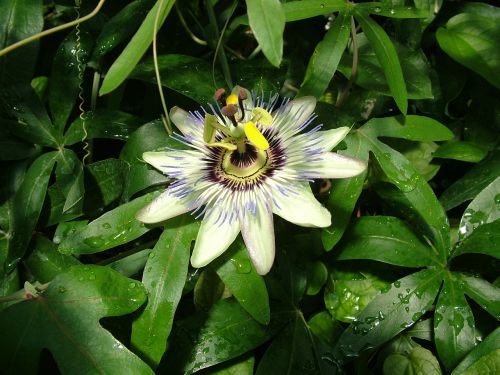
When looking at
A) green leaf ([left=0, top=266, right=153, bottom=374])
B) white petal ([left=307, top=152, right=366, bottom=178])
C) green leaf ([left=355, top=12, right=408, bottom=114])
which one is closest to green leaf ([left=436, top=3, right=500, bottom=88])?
green leaf ([left=355, top=12, right=408, bottom=114])

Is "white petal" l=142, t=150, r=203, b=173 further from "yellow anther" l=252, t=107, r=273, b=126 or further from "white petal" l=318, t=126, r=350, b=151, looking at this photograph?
"white petal" l=318, t=126, r=350, b=151

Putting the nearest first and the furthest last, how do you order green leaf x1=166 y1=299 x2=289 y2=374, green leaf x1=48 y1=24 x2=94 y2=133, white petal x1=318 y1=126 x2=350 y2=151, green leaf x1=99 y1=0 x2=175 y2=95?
green leaf x1=99 y1=0 x2=175 y2=95 → white petal x1=318 y1=126 x2=350 y2=151 → green leaf x1=166 y1=299 x2=289 y2=374 → green leaf x1=48 y1=24 x2=94 y2=133

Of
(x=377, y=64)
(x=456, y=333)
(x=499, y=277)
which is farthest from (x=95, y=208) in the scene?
(x=499, y=277)

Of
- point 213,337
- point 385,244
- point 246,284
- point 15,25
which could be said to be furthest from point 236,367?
point 15,25

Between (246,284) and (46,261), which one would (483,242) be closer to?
(246,284)

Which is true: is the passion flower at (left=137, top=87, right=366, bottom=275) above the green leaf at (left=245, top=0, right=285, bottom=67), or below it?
below

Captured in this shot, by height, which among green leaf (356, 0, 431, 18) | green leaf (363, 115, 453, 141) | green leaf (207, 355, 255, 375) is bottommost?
green leaf (207, 355, 255, 375)
